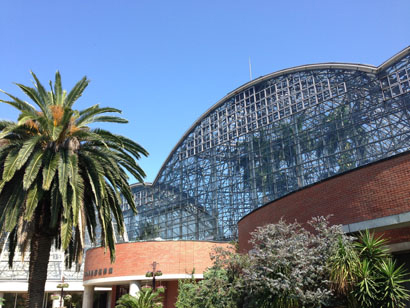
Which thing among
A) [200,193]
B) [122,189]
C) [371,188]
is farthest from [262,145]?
[371,188]

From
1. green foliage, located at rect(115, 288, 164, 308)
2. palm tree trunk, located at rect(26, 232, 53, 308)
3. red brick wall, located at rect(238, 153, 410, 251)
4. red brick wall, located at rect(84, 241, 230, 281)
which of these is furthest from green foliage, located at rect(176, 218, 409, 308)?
red brick wall, located at rect(84, 241, 230, 281)

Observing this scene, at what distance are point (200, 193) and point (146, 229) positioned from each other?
12.2 meters

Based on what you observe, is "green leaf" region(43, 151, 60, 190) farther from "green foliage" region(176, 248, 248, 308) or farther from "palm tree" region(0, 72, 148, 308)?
"green foliage" region(176, 248, 248, 308)

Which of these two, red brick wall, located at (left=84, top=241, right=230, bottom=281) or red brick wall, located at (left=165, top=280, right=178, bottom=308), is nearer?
red brick wall, located at (left=84, top=241, right=230, bottom=281)

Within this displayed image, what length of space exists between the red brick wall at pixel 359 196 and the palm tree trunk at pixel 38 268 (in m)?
9.62

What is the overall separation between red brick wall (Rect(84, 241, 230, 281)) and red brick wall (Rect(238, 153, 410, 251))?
→ 48.0ft

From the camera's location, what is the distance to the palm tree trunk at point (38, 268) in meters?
14.2

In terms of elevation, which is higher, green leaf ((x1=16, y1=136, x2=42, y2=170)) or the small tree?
green leaf ((x1=16, y1=136, x2=42, y2=170))

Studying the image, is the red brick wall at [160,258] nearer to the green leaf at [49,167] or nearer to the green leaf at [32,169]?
the green leaf at [49,167]

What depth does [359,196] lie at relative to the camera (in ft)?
41.2

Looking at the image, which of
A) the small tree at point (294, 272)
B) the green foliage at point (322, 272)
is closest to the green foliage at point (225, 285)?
the green foliage at point (322, 272)

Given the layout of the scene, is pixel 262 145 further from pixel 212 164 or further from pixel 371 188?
pixel 371 188

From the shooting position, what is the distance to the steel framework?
33.8 metres

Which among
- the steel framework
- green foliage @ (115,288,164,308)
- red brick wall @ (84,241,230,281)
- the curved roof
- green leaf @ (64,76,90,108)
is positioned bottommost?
green foliage @ (115,288,164,308)
